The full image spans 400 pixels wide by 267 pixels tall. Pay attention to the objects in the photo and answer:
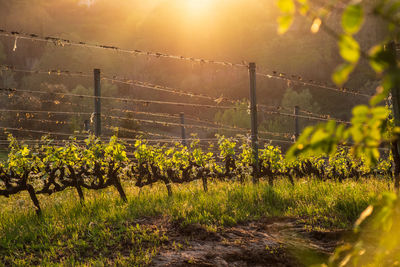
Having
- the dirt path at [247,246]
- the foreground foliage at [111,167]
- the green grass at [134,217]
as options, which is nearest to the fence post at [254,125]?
the foreground foliage at [111,167]

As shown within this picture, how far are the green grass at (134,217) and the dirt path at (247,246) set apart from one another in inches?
8.4

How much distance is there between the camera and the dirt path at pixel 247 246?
14.8 feet

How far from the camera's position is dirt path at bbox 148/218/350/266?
4504 millimetres

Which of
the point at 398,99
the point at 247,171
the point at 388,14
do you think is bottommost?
the point at 247,171

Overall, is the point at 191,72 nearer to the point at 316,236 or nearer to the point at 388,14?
the point at 316,236

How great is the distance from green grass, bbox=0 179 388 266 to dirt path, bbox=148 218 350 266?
21 cm

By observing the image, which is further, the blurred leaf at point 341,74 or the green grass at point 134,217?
the green grass at point 134,217

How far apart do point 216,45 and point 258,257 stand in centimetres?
7005

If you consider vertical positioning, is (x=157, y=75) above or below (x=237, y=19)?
below

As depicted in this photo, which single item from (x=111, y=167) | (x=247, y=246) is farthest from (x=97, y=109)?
(x=247, y=246)

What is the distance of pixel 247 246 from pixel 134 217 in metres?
2.12

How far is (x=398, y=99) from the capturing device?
230 inches

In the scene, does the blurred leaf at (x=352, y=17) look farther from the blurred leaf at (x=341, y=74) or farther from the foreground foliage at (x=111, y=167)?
the foreground foliage at (x=111, y=167)

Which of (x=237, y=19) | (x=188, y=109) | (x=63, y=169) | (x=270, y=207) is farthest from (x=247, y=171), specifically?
(x=237, y=19)
